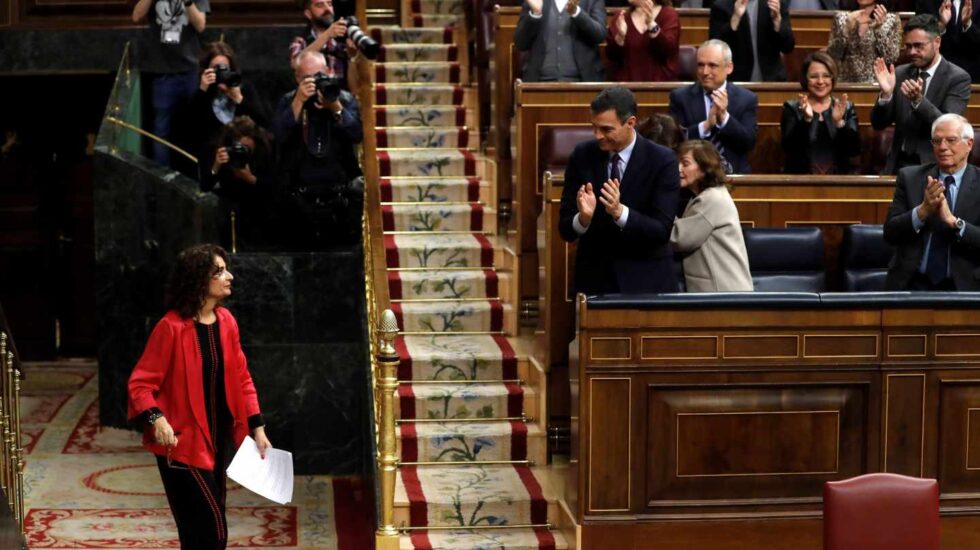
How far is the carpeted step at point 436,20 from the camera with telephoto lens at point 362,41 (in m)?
1.58

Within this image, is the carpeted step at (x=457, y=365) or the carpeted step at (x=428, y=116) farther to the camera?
the carpeted step at (x=428, y=116)

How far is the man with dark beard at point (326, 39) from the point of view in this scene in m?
6.66

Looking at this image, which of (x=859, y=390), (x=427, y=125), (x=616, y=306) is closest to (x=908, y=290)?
(x=859, y=390)

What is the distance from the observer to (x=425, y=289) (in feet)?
20.2

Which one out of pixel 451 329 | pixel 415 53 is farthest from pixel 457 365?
pixel 415 53

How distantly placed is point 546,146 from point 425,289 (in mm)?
763

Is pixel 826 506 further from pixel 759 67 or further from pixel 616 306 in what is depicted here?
pixel 759 67

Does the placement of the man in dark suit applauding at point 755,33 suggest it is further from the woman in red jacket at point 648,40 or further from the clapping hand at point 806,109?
the clapping hand at point 806,109

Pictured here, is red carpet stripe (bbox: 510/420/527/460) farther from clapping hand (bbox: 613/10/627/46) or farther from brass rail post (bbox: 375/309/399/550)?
clapping hand (bbox: 613/10/627/46)

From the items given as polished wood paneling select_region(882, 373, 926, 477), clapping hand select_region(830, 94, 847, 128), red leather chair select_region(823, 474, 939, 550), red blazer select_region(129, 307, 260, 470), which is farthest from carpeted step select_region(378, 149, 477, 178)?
red leather chair select_region(823, 474, 939, 550)

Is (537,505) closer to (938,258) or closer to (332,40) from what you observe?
(938,258)

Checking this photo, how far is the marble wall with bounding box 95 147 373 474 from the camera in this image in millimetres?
6766

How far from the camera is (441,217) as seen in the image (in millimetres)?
6602

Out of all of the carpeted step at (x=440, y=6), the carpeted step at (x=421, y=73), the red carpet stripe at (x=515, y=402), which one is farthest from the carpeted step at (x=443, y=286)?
the carpeted step at (x=440, y=6)
